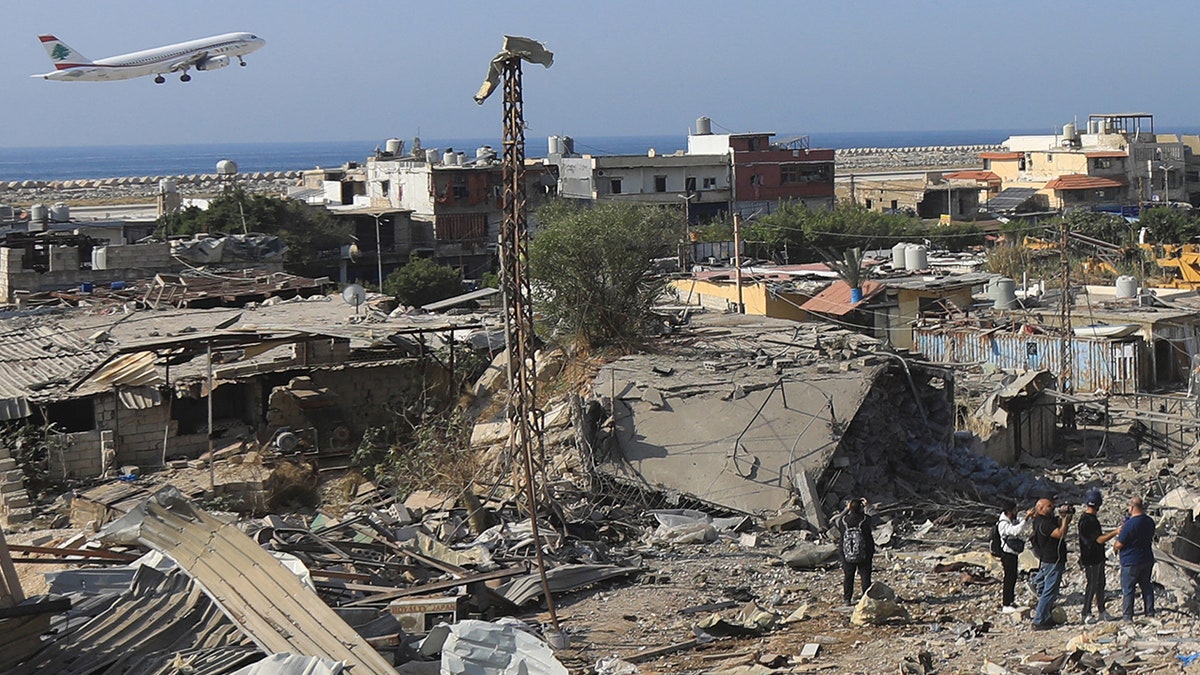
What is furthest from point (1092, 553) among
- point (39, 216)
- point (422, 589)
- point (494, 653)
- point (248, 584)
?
point (39, 216)

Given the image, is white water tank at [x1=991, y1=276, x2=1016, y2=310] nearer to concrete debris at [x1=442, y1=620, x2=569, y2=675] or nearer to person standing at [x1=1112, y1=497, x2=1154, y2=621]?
person standing at [x1=1112, y1=497, x2=1154, y2=621]

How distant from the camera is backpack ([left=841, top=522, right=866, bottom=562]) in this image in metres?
10.8

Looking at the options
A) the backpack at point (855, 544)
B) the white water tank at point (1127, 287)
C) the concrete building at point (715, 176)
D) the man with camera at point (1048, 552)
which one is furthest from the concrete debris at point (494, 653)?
the concrete building at point (715, 176)

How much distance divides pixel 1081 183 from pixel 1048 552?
56.6 m

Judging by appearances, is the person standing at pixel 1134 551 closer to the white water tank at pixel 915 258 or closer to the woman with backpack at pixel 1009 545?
the woman with backpack at pixel 1009 545

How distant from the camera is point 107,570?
10.9 m

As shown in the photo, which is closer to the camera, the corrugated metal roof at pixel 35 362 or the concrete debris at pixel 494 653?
the concrete debris at pixel 494 653

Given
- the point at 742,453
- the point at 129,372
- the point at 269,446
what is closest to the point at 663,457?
the point at 742,453

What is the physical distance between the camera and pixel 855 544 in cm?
1079

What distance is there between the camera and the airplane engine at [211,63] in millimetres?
69812

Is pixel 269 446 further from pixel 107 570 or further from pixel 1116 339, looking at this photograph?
pixel 1116 339

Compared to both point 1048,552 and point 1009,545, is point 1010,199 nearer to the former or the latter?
point 1009,545

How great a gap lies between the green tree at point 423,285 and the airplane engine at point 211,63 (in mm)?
33682

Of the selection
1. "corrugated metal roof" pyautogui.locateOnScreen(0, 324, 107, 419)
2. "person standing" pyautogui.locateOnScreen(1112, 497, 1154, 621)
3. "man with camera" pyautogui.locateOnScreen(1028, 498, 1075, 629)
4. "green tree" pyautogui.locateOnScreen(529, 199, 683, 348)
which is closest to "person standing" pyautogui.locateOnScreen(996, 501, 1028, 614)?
"man with camera" pyautogui.locateOnScreen(1028, 498, 1075, 629)
